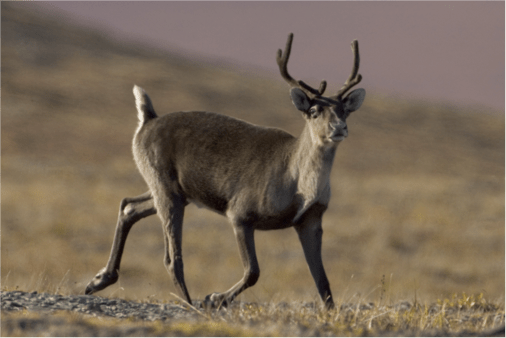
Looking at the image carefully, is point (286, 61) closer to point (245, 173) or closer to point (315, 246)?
point (245, 173)

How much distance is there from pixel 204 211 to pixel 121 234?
17.3m

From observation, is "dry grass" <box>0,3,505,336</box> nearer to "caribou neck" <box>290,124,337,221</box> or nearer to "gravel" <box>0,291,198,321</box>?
"gravel" <box>0,291,198,321</box>

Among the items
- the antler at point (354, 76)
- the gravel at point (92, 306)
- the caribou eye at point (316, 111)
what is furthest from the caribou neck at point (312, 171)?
the gravel at point (92, 306)

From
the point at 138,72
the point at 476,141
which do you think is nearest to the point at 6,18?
the point at 138,72

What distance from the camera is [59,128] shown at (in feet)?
Answer: 134

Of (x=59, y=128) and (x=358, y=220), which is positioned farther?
(x=59, y=128)

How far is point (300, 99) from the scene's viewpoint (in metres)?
7.48

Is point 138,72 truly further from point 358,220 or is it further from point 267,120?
point 358,220

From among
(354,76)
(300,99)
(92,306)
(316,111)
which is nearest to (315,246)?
(316,111)

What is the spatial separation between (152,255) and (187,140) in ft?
40.1

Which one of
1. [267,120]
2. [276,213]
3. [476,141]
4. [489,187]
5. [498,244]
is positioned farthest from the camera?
[476,141]

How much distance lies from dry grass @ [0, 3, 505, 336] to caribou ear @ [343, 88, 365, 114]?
219 centimetres

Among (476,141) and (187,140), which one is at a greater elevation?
(187,140)

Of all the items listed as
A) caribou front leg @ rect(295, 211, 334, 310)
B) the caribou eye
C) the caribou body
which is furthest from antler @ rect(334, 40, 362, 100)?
caribou front leg @ rect(295, 211, 334, 310)
